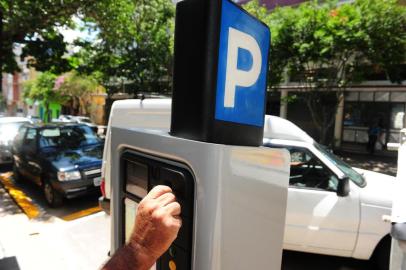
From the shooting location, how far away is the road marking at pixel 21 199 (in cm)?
585

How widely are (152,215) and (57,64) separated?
32.7 feet

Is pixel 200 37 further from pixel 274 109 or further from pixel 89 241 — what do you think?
pixel 274 109

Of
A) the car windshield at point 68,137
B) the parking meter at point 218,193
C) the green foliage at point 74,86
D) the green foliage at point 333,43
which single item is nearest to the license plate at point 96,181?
the car windshield at point 68,137

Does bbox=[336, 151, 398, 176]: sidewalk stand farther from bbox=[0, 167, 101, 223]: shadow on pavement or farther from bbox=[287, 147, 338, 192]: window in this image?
bbox=[0, 167, 101, 223]: shadow on pavement

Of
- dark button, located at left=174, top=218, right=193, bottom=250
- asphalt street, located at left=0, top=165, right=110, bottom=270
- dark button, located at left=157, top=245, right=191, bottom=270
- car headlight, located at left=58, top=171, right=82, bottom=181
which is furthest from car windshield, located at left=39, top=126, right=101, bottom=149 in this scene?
dark button, located at left=174, top=218, right=193, bottom=250

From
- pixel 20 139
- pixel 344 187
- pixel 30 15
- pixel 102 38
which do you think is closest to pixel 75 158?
pixel 20 139

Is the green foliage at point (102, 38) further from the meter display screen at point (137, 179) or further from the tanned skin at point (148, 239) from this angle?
the tanned skin at point (148, 239)

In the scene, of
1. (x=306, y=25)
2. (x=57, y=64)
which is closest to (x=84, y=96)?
(x=57, y=64)

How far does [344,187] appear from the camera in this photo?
3.47 m

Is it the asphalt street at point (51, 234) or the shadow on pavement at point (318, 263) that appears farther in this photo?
the asphalt street at point (51, 234)

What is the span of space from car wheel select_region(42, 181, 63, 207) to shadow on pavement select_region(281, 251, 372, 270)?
13.7ft

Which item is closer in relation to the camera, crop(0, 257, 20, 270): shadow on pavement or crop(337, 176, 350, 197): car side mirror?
crop(337, 176, 350, 197): car side mirror

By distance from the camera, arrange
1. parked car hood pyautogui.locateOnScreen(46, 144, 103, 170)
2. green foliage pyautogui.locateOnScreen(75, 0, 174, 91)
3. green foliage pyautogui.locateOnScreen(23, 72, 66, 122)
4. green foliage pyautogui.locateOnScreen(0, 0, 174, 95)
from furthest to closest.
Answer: green foliage pyautogui.locateOnScreen(23, 72, 66, 122) < green foliage pyautogui.locateOnScreen(75, 0, 174, 91) < green foliage pyautogui.locateOnScreen(0, 0, 174, 95) < parked car hood pyautogui.locateOnScreen(46, 144, 103, 170)

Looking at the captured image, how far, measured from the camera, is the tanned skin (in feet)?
3.57
